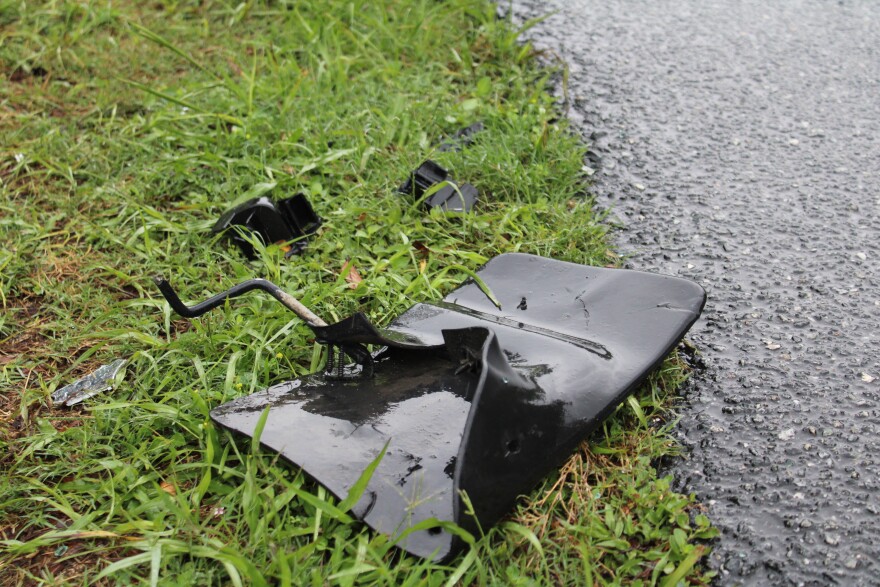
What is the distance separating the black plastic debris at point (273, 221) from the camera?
245cm

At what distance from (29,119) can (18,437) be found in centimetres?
170

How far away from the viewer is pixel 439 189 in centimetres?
254

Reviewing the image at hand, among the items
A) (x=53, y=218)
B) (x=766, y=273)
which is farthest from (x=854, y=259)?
(x=53, y=218)

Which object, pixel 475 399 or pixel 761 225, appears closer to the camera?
pixel 475 399

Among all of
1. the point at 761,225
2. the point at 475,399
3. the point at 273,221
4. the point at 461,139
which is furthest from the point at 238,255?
the point at 761,225

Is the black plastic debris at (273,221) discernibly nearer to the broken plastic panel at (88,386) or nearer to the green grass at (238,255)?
the green grass at (238,255)

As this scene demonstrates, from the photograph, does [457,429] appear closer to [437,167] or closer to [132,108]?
[437,167]

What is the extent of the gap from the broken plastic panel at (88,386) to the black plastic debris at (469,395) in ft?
1.58

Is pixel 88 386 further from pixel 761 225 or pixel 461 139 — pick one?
pixel 761 225

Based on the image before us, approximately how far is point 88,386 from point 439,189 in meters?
1.20

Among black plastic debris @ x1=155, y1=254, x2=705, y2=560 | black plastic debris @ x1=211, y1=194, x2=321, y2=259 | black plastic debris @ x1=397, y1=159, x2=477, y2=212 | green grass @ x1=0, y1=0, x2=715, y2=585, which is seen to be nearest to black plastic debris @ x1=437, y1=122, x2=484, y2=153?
green grass @ x1=0, y1=0, x2=715, y2=585

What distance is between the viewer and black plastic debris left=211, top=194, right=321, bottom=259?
96.3 inches

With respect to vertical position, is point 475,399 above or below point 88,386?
above

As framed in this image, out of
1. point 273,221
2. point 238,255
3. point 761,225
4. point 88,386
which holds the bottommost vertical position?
point 88,386
